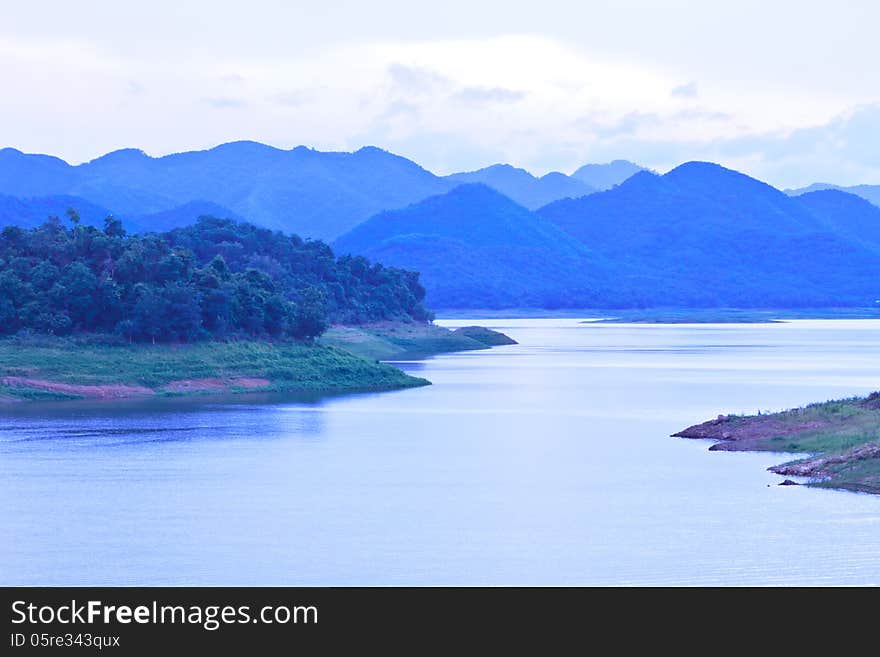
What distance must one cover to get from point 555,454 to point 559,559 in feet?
59.5

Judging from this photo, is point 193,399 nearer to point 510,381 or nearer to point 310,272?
point 510,381

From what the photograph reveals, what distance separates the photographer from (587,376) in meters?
83.9

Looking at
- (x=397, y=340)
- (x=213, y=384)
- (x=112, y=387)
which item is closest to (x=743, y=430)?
(x=213, y=384)

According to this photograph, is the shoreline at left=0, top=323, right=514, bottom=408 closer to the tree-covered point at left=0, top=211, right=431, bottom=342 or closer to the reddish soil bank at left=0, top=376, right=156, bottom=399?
the reddish soil bank at left=0, top=376, right=156, bottom=399

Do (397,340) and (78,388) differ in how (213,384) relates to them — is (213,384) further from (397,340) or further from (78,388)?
(397,340)

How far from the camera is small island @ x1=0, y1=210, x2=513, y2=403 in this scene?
68.2m

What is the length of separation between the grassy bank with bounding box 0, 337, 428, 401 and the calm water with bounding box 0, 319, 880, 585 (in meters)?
3.57

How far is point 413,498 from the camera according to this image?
35.8m

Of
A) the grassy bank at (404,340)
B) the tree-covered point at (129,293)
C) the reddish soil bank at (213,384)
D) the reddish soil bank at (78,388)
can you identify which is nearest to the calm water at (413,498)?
the reddish soil bank at (78,388)

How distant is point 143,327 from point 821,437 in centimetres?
3798

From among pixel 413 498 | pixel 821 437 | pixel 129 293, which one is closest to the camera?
pixel 413 498
